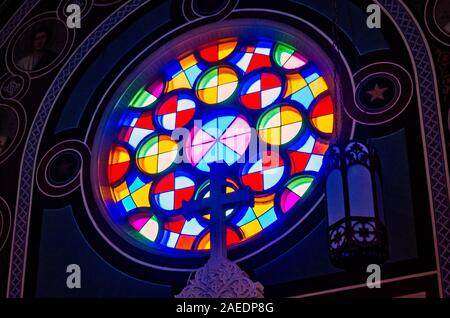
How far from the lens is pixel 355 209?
8.60 m

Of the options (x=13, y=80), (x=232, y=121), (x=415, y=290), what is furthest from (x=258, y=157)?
(x=13, y=80)

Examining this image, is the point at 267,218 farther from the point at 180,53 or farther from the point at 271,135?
the point at 180,53

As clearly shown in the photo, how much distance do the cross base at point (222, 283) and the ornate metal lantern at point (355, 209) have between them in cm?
147

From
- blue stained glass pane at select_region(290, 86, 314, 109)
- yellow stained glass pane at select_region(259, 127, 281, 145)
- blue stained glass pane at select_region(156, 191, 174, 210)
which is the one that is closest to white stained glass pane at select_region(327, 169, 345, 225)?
yellow stained glass pane at select_region(259, 127, 281, 145)

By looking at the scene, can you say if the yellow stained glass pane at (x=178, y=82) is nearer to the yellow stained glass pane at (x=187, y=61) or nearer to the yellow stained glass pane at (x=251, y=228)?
the yellow stained glass pane at (x=187, y=61)

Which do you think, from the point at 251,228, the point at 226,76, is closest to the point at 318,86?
the point at 226,76

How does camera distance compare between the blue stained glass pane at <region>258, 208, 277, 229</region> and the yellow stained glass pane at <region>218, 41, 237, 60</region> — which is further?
the yellow stained glass pane at <region>218, 41, 237, 60</region>

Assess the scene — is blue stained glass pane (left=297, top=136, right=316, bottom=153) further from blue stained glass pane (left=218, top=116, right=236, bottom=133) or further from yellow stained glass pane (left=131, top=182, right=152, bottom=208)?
yellow stained glass pane (left=131, top=182, right=152, bottom=208)

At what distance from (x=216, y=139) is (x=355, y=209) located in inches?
128

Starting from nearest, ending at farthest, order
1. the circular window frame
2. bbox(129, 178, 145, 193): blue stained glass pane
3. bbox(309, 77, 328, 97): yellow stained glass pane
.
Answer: the circular window frame → bbox(309, 77, 328, 97): yellow stained glass pane → bbox(129, 178, 145, 193): blue stained glass pane

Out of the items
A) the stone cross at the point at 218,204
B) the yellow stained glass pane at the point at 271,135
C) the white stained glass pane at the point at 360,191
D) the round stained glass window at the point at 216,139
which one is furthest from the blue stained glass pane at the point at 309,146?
the white stained glass pane at the point at 360,191

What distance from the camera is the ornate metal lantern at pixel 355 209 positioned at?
8477 mm

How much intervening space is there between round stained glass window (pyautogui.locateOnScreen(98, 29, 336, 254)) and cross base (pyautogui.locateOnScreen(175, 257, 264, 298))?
0.55 metres

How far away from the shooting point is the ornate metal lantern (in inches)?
334
